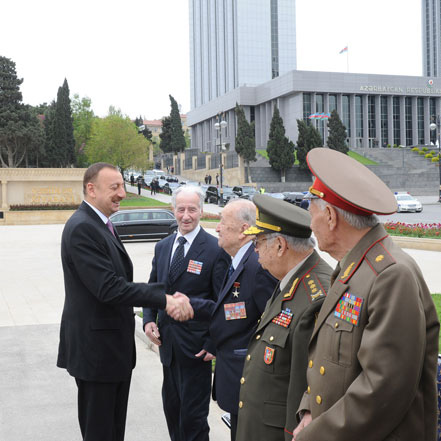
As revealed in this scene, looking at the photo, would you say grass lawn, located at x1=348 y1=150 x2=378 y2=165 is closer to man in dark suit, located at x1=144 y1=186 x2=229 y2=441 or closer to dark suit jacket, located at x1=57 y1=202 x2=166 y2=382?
man in dark suit, located at x1=144 y1=186 x2=229 y2=441

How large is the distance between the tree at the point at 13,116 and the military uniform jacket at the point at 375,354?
5131 centimetres

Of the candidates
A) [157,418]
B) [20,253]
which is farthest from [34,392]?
[20,253]

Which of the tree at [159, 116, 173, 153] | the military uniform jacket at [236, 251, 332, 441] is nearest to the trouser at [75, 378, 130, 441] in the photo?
the military uniform jacket at [236, 251, 332, 441]

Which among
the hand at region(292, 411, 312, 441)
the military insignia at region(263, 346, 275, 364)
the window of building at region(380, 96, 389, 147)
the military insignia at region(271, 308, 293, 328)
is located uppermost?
the window of building at region(380, 96, 389, 147)

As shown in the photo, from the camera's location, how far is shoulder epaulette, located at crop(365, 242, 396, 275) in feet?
5.87

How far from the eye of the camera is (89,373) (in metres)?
3.26

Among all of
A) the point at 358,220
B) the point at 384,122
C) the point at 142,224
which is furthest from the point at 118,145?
the point at 358,220

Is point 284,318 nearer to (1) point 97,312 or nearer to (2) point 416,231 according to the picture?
(1) point 97,312

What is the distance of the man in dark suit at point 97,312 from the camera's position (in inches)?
127

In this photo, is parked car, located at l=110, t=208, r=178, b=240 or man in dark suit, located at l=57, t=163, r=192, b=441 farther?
parked car, located at l=110, t=208, r=178, b=240

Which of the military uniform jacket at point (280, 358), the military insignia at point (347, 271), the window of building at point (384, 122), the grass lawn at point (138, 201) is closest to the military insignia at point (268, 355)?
the military uniform jacket at point (280, 358)

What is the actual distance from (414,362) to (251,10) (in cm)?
10498

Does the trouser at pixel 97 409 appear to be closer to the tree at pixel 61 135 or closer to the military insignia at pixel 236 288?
the military insignia at pixel 236 288

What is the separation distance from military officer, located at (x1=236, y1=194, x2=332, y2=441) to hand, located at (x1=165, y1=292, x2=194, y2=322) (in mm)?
954
